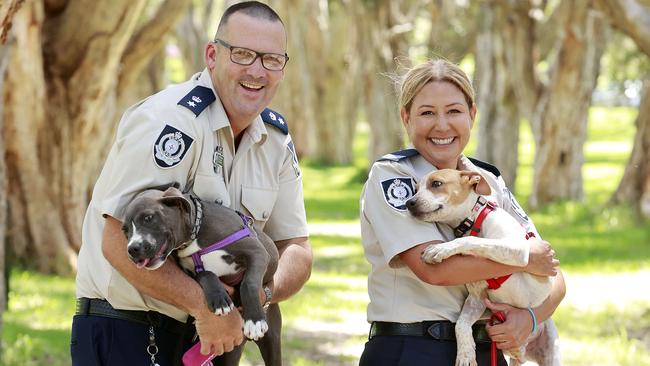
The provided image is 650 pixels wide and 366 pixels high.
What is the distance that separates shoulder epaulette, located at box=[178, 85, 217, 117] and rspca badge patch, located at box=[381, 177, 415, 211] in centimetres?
74

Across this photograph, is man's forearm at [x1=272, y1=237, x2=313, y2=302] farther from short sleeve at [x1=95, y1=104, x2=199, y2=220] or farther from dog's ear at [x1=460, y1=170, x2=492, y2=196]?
dog's ear at [x1=460, y1=170, x2=492, y2=196]

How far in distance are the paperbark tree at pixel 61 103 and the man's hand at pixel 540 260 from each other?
20.8 ft

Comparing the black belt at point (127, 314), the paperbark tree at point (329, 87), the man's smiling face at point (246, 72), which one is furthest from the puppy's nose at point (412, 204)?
the paperbark tree at point (329, 87)

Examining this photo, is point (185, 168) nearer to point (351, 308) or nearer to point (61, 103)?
point (351, 308)

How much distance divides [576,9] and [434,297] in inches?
540

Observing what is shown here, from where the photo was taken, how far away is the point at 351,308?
10336 millimetres

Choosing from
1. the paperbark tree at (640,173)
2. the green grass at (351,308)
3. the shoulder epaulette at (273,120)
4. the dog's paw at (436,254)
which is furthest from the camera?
the paperbark tree at (640,173)

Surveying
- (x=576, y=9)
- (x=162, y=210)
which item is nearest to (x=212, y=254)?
(x=162, y=210)

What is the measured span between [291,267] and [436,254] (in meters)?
0.68

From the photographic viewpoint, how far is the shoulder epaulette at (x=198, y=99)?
3945mm

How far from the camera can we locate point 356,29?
2542 cm

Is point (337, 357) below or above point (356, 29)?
below

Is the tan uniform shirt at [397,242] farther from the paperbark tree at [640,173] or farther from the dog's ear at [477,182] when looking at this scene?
the paperbark tree at [640,173]

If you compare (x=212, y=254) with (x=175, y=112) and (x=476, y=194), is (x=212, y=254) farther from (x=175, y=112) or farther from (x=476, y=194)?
(x=476, y=194)
